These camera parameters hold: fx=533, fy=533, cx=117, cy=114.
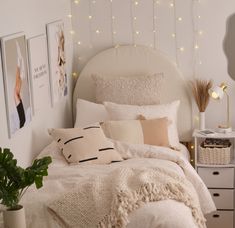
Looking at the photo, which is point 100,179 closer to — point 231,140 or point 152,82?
point 152,82

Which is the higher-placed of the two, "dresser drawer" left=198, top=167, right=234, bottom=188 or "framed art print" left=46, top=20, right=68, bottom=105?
"framed art print" left=46, top=20, right=68, bottom=105

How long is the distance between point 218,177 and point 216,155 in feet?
0.57

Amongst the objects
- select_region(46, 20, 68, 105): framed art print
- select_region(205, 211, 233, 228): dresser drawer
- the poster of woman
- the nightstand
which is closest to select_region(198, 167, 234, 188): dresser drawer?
the nightstand

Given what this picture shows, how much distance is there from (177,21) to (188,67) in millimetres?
381

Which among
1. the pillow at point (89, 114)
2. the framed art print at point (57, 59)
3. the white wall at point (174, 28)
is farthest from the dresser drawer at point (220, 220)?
the framed art print at point (57, 59)

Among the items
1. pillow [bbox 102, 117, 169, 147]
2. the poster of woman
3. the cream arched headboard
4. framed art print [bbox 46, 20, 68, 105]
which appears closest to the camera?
the poster of woman

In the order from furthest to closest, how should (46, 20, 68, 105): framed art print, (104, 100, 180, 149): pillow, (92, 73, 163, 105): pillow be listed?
1. (92, 73, 163, 105): pillow
2. (104, 100, 180, 149): pillow
3. (46, 20, 68, 105): framed art print

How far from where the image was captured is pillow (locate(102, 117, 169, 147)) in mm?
3805

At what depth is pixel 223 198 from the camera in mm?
4055

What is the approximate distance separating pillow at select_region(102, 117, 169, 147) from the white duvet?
12 cm

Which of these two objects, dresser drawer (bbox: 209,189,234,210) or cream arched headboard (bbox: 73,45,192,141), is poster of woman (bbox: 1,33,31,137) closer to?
cream arched headboard (bbox: 73,45,192,141)

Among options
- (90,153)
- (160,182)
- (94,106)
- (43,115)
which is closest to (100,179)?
(160,182)

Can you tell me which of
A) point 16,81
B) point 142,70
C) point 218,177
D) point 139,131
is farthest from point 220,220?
point 16,81

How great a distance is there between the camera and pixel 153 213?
8.63ft
